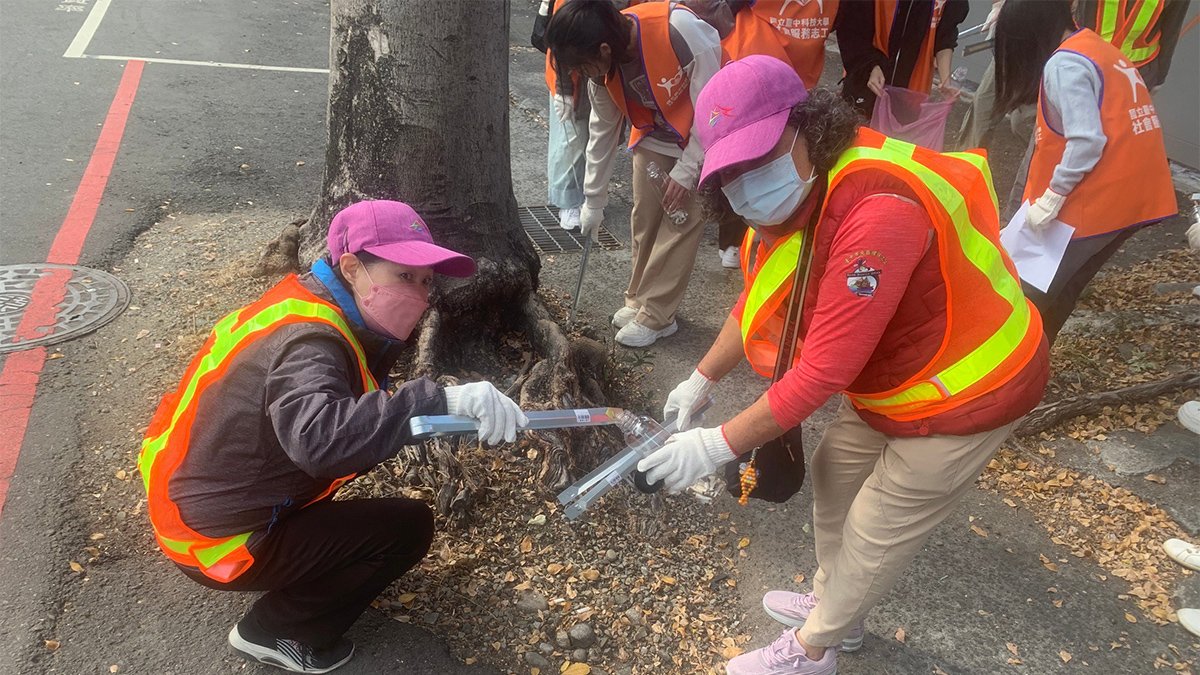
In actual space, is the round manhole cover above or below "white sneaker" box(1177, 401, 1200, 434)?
below

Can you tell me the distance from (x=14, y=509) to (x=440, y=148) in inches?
80.4

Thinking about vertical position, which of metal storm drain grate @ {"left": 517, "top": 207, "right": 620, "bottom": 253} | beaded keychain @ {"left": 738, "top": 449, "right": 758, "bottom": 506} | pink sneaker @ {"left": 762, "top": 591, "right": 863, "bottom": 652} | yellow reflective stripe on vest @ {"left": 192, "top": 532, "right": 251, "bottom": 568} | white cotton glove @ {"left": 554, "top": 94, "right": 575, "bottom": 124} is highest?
white cotton glove @ {"left": 554, "top": 94, "right": 575, "bottom": 124}

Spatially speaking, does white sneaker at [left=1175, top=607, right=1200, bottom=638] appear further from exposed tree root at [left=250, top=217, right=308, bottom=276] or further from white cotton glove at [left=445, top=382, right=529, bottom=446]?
exposed tree root at [left=250, top=217, right=308, bottom=276]

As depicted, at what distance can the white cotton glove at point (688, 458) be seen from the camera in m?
2.10

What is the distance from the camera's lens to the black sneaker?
240cm

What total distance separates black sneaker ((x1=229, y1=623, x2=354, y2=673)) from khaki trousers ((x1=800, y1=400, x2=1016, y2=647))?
147 cm

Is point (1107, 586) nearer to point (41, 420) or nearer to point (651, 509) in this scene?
point (651, 509)

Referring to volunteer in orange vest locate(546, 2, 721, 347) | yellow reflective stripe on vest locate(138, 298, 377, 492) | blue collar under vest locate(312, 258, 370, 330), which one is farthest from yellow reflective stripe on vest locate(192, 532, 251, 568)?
volunteer in orange vest locate(546, 2, 721, 347)

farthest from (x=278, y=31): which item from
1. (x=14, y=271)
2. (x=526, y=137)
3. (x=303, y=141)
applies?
(x=14, y=271)

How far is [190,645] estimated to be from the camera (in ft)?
8.15

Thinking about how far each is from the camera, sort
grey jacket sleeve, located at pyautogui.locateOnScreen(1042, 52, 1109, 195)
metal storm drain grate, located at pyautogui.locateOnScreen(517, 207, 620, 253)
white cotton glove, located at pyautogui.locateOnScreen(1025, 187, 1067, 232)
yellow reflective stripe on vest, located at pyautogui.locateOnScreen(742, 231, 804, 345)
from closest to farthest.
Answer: yellow reflective stripe on vest, located at pyautogui.locateOnScreen(742, 231, 804, 345), grey jacket sleeve, located at pyautogui.locateOnScreen(1042, 52, 1109, 195), white cotton glove, located at pyautogui.locateOnScreen(1025, 187, 1067, 232), metal storm drain grate, located at pyautogui.locateOnScreen(517, 207, 620, 253)

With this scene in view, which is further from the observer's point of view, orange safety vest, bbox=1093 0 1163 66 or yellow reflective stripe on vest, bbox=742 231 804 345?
orange safety vest, bbox=1093 0 1163 66

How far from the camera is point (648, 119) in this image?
3.79 m

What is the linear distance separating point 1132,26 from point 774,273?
3539 millimetres
